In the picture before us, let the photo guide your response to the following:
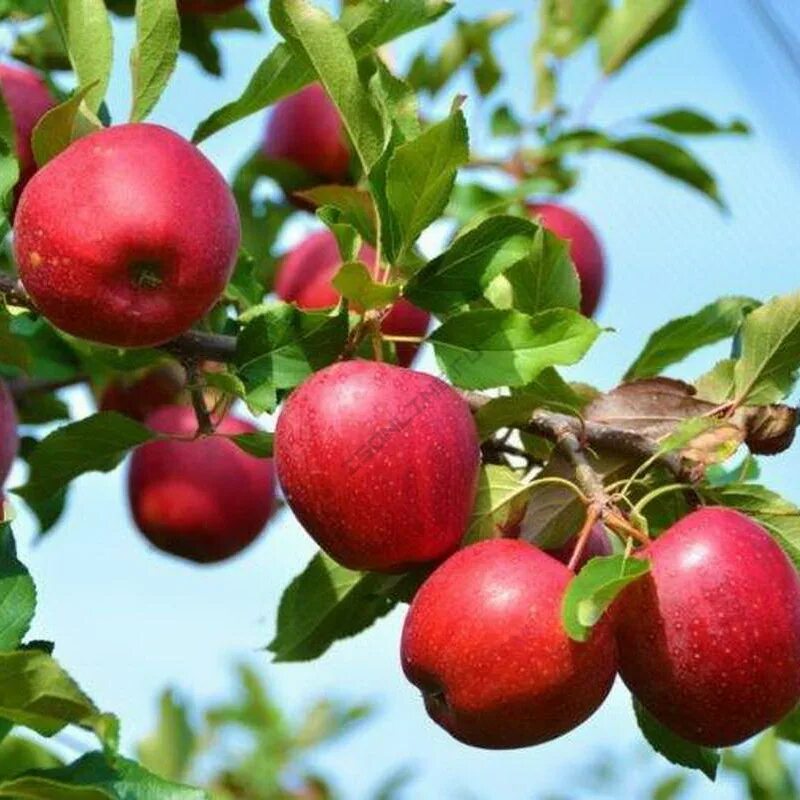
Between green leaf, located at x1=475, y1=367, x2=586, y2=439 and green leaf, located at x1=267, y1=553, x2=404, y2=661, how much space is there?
21 cm

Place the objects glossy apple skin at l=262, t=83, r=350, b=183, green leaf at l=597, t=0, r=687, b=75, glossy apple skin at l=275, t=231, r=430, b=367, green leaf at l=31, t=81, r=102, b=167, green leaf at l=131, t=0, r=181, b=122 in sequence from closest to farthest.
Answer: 1. green leaf at l=31, t=81, r=102, b=167
2. green leaf at l=131, t=0, r=181, b=122
3. glossy apple skin at l=275, t=231, r=430, b=367
4. glossy apple skin at l=262, t=83, r=350, b=183
5. green leaf at l=597, t=0, r=687, b=75

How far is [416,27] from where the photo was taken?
1.54 meters

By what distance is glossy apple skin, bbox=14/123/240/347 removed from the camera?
1.28 m

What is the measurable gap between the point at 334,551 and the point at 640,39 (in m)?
2.03

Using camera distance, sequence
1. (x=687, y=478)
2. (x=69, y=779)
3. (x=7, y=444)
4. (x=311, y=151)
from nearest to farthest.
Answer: (x=69, y=779)
(x=687, y=478)
(x=7, y=444)
(x=311, y=151)

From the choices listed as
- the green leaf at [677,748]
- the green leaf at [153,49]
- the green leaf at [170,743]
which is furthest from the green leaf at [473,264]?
the green leaf at [170,743]

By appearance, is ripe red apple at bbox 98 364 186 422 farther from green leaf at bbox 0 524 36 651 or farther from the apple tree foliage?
green leaf at bbox 0 524 36 651

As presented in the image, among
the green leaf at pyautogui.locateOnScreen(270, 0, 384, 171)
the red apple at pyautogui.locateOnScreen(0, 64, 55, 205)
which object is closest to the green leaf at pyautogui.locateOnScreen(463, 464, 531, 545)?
the green leaf at pyautogui.locateOnScreen(270, 0, 384, 171)

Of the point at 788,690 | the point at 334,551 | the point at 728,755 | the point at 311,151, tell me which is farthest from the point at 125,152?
the point at 728,755

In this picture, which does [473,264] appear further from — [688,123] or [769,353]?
[688,123]

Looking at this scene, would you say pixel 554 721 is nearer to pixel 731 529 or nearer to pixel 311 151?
pixel 731 529

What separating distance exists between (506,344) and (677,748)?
1.23 feet

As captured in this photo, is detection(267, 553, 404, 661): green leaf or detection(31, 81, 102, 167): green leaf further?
detection(267, 553, 404, 661): green leaf

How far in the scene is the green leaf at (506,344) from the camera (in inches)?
54.3
